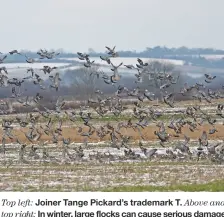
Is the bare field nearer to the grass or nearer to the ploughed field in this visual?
the ploughed field

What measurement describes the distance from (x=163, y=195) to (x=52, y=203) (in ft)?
9.29

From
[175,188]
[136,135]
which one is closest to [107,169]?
[175,188]

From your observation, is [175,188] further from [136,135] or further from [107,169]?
[136,135]

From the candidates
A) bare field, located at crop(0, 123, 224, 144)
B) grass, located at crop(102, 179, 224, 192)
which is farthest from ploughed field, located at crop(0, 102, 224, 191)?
bare field, located at crop(0, 123, 224, 144)

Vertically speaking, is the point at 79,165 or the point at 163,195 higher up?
the point at 163,195

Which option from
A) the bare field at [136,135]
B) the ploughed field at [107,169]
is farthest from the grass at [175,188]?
the bare field at [136,135]

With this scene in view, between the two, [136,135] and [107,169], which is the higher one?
[107,169]

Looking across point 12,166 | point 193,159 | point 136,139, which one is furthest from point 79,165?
point 136,139

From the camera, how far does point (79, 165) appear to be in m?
33.7

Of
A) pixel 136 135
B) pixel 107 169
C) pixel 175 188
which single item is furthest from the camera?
pixel 136 135

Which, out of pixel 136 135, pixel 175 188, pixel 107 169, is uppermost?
pixel 175 188

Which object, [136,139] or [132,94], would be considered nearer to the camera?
[132,94]

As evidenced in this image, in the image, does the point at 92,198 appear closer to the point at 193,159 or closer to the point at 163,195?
the point at 163,195

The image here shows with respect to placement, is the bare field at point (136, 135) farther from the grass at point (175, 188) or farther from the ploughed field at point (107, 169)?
the grass at point (175, 188)
